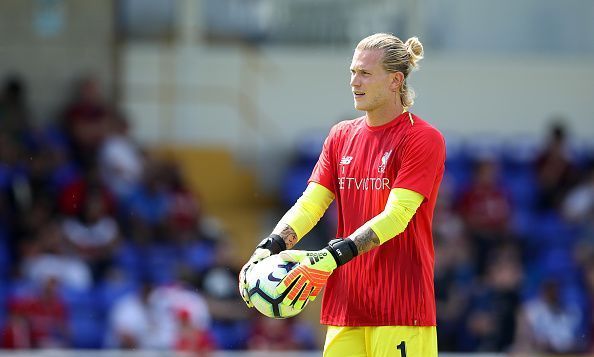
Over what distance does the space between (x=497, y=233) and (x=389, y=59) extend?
8493mm

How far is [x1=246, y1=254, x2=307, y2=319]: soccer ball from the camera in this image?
498cm

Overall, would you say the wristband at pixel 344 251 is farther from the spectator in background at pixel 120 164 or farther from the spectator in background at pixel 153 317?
the spectator in background at pixel 120 164

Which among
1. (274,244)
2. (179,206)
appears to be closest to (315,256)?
(274,244)

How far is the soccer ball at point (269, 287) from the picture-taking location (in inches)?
196

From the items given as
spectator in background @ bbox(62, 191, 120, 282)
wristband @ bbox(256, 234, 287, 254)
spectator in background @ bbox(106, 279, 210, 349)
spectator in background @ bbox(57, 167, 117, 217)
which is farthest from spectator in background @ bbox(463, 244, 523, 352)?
Answer: wristband @ bbox(256, 234, 287, 254)

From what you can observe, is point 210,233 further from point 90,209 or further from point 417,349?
point 417,349

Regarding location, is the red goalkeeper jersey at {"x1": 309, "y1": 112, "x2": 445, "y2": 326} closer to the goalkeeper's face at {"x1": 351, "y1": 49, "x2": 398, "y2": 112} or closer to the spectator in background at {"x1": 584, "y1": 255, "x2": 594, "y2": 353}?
the goalkeeper's face at {"x1": 351, "y1": 49, "x2": 398, "y2": 112}

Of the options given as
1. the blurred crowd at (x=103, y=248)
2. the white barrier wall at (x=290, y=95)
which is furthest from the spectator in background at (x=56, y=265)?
the white barrier wall at (x=290, y=95)

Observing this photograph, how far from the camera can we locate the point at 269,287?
4984 millimetres

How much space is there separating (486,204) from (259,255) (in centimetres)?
891

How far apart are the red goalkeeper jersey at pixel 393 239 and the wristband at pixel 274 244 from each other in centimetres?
27

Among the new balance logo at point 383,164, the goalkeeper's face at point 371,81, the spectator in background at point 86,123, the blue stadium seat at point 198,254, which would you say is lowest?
the blue stadium seat at point 198,254

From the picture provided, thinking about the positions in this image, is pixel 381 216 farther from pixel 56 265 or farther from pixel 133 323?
pixel 56 265

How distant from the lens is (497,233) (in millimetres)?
13477
